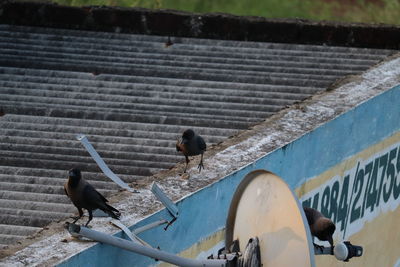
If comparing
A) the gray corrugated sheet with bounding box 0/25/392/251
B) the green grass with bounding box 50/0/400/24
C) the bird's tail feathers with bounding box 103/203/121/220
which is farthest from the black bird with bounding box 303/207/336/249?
the green grass with bounding box 50/0/400/24

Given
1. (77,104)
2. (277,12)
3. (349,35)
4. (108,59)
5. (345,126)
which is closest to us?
(345,126)

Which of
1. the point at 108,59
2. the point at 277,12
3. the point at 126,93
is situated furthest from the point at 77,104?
the point at 277,12

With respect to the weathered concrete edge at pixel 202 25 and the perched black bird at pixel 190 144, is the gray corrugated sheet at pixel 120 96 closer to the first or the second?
the weathered concrete edge at pixel 202 25

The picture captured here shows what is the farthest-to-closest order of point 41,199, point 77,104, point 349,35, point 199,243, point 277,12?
1. point 277,12
2. point 349,35
3. point 77,104
4. point 41,199
5. point 199,243

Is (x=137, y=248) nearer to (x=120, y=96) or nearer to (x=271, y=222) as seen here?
(x=271, y=222)

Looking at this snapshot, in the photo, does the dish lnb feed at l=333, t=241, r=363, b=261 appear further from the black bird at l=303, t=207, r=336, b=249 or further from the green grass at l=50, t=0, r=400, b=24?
the green grass at l=50, t=0, r=400, b=24

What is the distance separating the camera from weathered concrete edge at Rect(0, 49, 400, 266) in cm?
750

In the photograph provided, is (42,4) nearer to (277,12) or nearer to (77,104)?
(77,104)

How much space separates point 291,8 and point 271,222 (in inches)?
707

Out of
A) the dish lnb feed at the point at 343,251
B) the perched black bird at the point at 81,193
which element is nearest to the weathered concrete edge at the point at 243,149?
the perched black bird at the point at 81,193

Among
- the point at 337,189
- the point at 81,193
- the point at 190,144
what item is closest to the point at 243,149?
the point at 190,144

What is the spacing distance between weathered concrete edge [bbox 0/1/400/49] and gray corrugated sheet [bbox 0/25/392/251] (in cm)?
18

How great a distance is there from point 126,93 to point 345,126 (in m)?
2.83

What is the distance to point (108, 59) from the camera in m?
14.5
